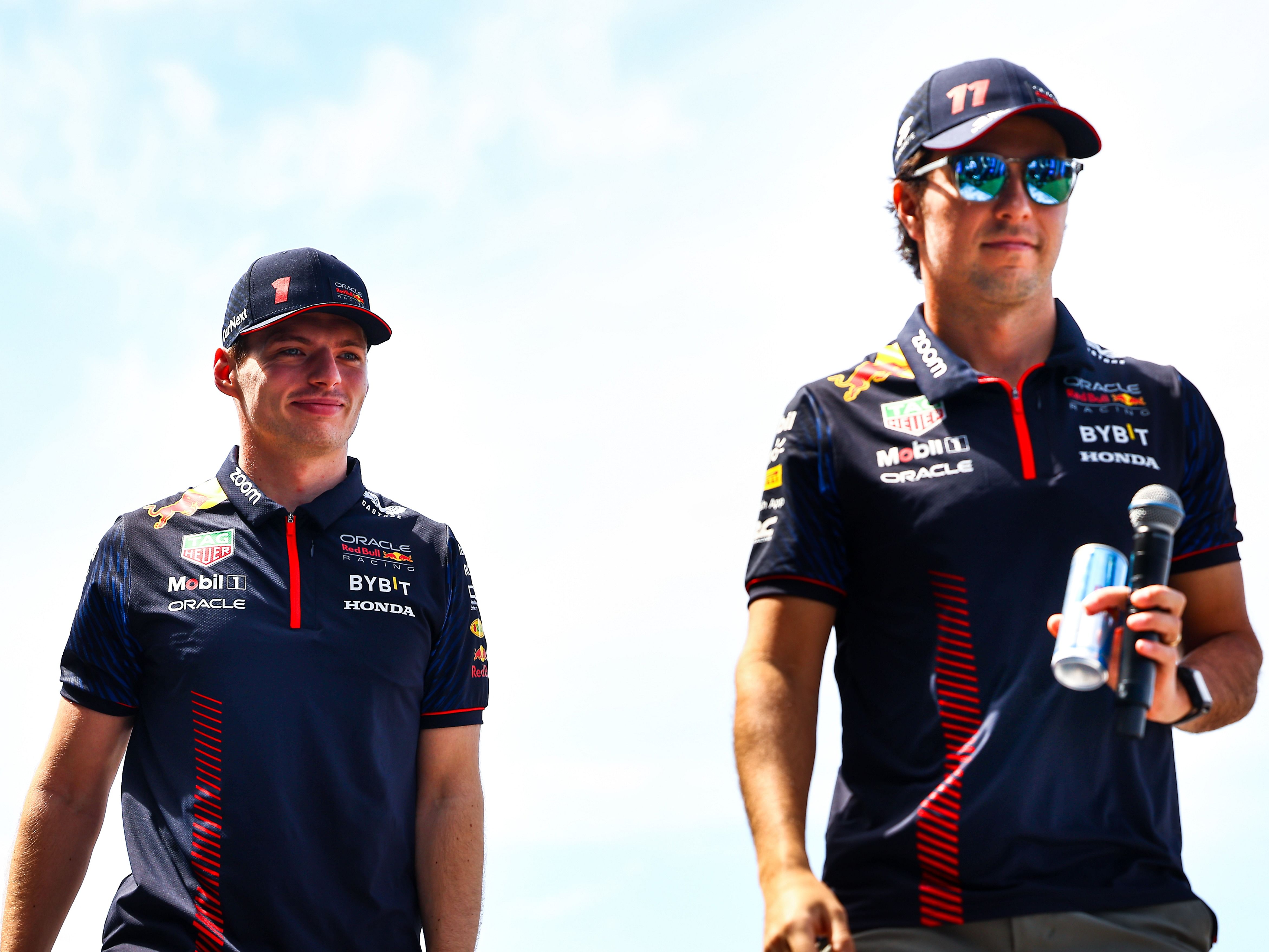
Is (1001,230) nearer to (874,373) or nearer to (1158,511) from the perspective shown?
(874,373)

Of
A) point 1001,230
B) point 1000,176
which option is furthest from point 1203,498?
point 1000,176

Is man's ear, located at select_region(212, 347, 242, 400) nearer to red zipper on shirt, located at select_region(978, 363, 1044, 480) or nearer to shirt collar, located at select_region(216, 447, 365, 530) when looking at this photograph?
shirt collar, located at select_region(216, 447, 365, 530)

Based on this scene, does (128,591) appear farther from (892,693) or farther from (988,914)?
(988,914)

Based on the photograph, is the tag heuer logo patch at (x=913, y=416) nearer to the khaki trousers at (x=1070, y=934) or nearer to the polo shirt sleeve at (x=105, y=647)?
the khaki trousers at (x=1070, y=934)

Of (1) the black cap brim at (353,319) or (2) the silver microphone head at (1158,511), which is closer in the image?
(2) the silver microphone head at (1158,511)

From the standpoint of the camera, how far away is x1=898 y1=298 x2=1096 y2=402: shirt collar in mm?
4148

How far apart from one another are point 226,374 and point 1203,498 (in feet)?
12.8

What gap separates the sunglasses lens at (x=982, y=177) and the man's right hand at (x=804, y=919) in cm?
194

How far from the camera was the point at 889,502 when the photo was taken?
400 centimetres

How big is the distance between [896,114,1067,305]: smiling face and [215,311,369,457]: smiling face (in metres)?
2.58

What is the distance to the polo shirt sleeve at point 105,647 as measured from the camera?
5.58 m

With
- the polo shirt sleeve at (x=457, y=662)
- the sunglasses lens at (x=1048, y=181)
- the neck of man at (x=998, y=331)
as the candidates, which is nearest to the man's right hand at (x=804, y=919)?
the neck of man at (x=998, y=331)

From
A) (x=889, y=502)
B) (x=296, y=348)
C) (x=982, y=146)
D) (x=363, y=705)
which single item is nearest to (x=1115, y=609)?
(x=889, y=502)

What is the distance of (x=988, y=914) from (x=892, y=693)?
1.95 ft
